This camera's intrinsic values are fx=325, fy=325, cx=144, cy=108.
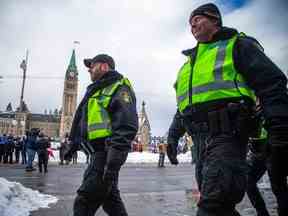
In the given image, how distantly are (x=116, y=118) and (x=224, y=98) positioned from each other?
47.8 inches

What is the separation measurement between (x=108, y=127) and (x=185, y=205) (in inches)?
145

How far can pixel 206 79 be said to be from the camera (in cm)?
262

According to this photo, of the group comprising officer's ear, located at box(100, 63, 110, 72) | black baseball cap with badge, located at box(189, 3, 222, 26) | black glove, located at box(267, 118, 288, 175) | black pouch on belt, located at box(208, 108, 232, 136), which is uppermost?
black baseball cap with badge, located at box(189, 3, 222, 26)

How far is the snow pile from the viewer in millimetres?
4793

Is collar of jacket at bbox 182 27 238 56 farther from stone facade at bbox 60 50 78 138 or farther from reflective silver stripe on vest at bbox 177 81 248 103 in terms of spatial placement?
stone facade at bbox 60 50 78 138

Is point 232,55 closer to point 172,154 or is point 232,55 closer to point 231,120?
point 231,120

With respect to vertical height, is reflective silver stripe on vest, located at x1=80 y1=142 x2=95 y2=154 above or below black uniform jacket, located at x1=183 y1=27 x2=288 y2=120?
below

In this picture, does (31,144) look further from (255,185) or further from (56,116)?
(56,116)

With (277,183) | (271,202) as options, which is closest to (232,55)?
(277,183)

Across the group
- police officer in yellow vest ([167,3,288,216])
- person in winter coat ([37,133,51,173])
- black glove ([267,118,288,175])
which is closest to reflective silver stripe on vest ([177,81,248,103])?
police officer in yellow vest ([167,3,288,216])

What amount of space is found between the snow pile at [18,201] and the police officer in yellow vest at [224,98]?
325 centimetres

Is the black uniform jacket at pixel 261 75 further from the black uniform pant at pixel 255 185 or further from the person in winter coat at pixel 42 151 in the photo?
the person in winter coat at pixel 42 151

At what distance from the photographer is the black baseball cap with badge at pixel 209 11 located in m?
2.84

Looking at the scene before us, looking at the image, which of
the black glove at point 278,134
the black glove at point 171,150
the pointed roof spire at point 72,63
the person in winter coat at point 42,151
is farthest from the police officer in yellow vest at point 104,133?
the pointed roof spire at point 72,63
